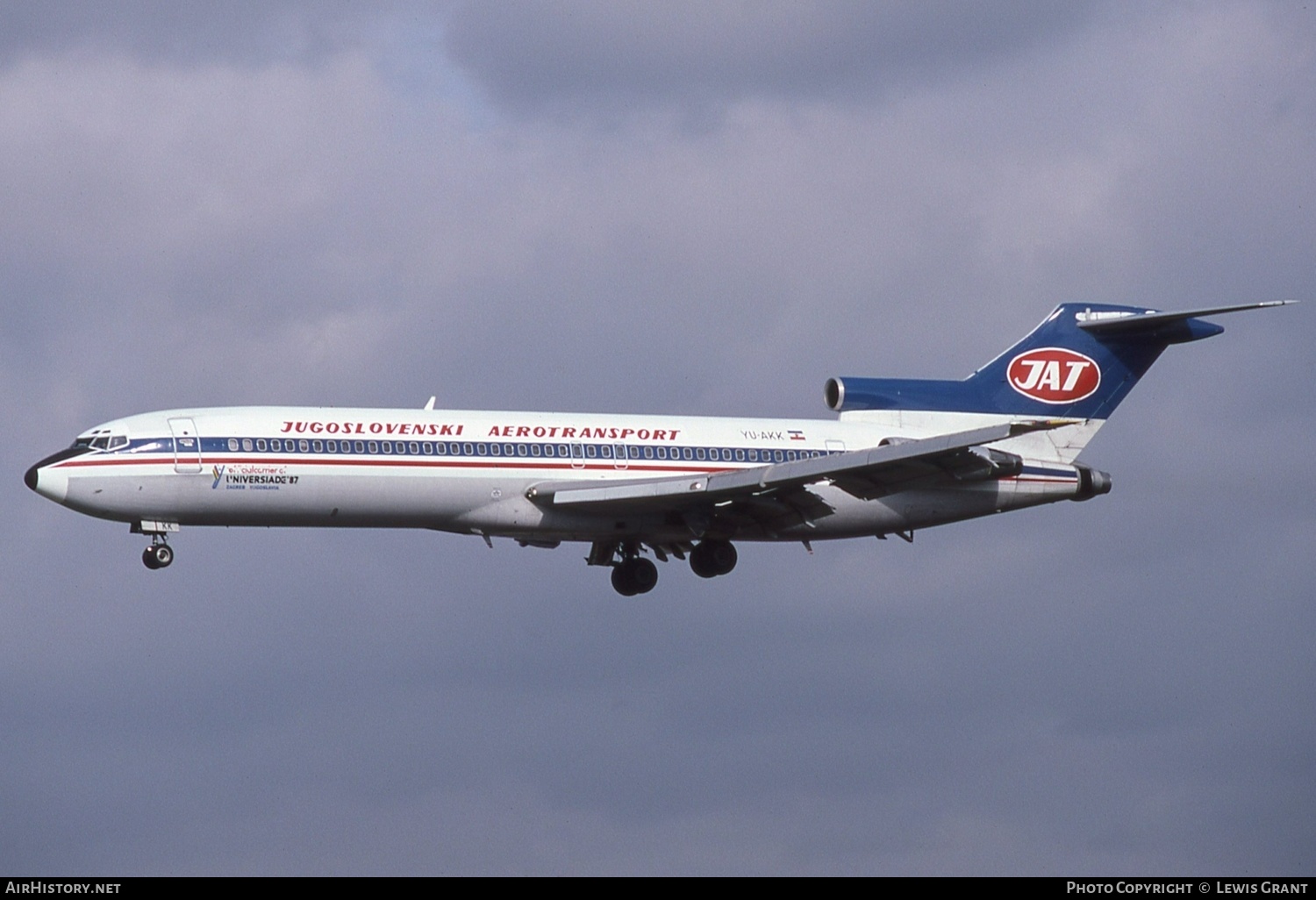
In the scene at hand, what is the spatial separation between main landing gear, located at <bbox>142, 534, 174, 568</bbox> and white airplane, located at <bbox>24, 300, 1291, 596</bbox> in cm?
4

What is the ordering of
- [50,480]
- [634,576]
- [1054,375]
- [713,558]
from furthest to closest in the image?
[1054,375] → [634,576] → [713,558] → [50,480]

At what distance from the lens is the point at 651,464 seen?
5069 cm

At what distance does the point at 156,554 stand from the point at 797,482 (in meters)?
15.4

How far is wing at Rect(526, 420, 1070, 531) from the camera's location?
159 ft

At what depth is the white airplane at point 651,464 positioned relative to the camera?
1859 inches

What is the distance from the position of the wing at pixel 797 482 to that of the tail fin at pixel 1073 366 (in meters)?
4.51

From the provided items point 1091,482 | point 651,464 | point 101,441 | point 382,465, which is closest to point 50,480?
point 101,441


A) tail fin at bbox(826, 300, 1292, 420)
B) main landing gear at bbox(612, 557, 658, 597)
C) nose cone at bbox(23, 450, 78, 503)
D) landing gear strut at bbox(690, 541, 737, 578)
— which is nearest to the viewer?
nose cone at bbox(23, 450, 78, 503)

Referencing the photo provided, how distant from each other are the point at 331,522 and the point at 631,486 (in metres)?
7.27

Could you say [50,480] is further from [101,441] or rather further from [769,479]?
[769,479]

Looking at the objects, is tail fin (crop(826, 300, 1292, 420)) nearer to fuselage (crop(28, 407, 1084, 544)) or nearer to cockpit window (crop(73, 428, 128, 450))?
fuselage (crop(28, 407, 1084, 544))

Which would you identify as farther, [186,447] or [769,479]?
[769,479]

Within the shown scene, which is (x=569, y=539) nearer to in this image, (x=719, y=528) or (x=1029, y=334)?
(x=719, y=528)

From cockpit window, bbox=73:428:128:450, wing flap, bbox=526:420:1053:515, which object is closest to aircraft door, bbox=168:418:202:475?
cockpit window, bbox=73:428:128:450
